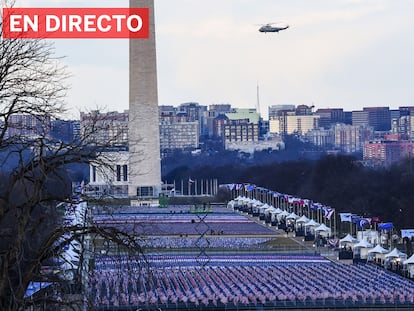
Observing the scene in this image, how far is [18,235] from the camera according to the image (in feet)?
23.9

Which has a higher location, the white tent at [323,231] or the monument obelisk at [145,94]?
the monument obelisk at [145,94]

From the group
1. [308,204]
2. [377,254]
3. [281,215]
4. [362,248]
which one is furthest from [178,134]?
[377,254]

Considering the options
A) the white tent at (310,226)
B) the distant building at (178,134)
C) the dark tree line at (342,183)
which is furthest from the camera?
the distant building at (178,134)

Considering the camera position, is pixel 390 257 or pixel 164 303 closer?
pixel 164 303

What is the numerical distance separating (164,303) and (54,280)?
57.4 feet

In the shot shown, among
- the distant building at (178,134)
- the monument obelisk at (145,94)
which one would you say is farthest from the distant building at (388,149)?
the monument obelisk at (145,94)

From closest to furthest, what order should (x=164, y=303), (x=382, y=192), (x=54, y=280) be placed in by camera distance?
1. (x=54, y=280)
2. (x=164, y=303)
3. (x=382, y=192)

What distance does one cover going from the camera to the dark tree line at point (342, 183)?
55.4 meters

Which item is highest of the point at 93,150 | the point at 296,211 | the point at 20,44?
the point at 20,44

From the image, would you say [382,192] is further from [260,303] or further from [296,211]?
[260,303]

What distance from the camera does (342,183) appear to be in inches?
2749

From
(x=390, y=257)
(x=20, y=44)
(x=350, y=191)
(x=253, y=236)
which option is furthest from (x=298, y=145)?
(x=20, y=44)

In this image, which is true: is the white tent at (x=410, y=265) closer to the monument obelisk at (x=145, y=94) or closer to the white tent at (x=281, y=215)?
the white tent at (x=281, y=215)

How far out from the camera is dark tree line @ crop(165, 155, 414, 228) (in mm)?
55438
